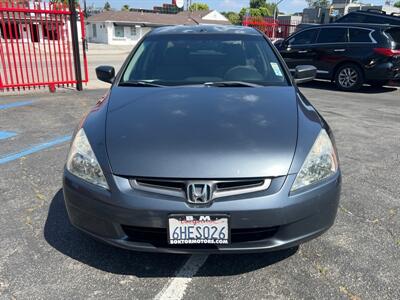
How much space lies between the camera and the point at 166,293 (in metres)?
2.18

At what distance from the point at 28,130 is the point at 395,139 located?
5.30 m

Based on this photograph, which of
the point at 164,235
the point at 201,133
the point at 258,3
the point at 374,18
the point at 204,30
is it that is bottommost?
the point at 164,235

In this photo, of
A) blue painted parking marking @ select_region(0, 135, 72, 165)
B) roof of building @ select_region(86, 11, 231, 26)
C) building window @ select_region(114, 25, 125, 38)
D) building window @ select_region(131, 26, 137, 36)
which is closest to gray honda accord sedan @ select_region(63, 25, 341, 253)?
blue painted parking marking @ select_region(0, 135, 72, 165)

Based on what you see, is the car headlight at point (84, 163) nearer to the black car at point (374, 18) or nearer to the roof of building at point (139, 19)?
the black car at point (374, 18)

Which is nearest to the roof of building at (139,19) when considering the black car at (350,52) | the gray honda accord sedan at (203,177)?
the black car at (350,52)

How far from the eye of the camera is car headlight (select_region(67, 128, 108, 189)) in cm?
214

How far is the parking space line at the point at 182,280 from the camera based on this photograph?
216 cm

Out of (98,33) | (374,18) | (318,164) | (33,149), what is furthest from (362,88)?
(98,33)

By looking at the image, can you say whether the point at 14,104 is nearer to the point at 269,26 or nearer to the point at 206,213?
the point at 206,213

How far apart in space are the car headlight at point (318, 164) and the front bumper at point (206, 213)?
0.14 ft

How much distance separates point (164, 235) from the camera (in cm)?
210

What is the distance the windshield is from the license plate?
1508 millimetres

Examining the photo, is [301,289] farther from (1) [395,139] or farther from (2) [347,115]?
(2) [347,115]

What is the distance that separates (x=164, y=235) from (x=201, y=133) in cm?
65
